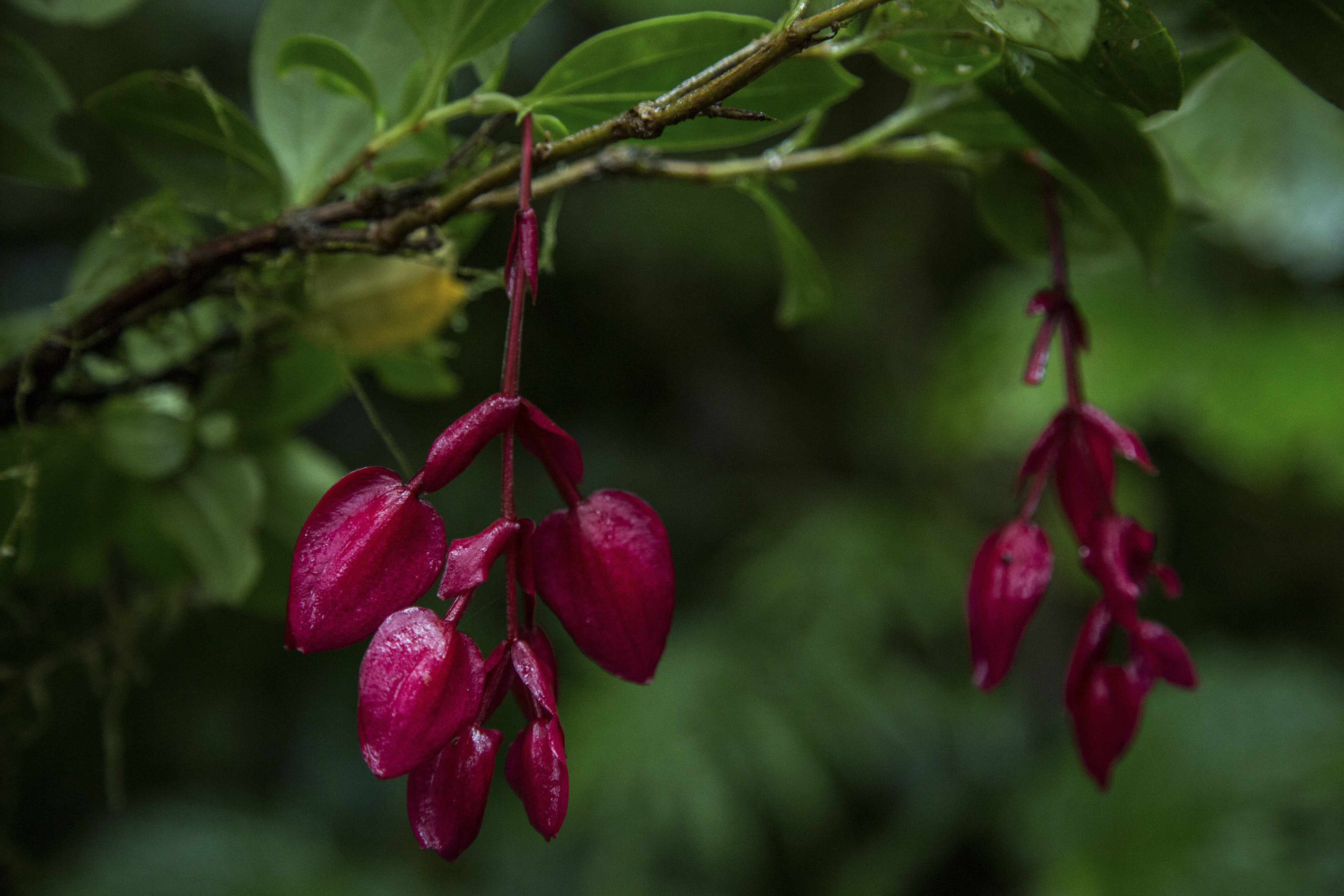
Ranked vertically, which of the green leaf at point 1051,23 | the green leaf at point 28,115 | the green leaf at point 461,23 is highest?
the green leaf at point 1051,23

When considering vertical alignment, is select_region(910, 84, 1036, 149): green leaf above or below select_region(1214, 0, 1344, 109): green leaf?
below

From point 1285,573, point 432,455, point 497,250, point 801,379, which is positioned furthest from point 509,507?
point 1285,573

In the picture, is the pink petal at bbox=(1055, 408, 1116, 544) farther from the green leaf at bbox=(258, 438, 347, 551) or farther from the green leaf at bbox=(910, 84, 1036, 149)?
the green leaf at bbox=(258, 438, 347, 551)

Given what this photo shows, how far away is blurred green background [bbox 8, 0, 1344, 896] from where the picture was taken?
1104mm

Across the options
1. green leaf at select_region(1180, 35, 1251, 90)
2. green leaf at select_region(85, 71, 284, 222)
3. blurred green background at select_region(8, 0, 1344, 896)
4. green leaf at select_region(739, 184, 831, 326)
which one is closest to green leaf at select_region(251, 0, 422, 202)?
green leaf at select_region(85, 71, 284, 222)

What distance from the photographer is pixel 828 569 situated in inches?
50.8

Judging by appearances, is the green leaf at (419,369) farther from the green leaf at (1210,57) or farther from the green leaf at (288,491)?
the green leaf at (1210,57)

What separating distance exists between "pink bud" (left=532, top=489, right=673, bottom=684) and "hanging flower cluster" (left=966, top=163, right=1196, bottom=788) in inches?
3.7

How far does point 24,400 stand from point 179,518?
6cm

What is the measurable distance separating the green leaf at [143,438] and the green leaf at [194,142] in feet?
0.23

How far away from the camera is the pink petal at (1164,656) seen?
0.82 feet

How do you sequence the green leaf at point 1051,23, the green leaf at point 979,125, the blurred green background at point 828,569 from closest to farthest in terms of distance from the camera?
the green leaf at point 1051,23 < the green leaf at point 979,125 < the blurred green background at point 828,569

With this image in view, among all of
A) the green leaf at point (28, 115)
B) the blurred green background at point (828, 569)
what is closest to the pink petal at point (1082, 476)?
the green leaf at point (28, 115)

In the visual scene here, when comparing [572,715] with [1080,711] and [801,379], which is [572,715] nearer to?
[801,379]
